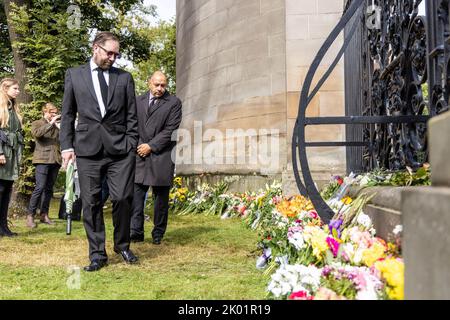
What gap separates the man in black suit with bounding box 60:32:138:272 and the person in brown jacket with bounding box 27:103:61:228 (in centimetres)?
341

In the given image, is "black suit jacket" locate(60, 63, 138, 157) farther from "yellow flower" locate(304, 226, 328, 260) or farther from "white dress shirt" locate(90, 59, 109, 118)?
"yellow flower" locate(304, 226, 328, 260)

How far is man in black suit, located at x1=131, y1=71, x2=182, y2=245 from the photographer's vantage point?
5.84 meters

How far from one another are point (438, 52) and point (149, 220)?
233 inches

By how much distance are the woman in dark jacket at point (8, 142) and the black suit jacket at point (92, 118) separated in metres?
2.00

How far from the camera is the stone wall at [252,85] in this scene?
757cm

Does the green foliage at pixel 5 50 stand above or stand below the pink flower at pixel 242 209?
above

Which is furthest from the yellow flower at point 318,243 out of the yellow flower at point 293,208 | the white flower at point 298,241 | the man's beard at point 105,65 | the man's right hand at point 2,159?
the man's right hand at point 2,159

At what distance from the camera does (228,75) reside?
9773 millimetres

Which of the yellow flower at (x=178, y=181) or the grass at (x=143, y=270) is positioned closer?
the grass at (x=143, y=270)

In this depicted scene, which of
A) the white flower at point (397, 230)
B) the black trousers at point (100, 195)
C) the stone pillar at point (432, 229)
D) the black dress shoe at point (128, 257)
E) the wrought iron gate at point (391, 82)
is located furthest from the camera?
the black dress shoe at point (128, 257)

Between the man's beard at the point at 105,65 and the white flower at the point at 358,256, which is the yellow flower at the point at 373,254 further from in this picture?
the man's beard at the point at 105,65

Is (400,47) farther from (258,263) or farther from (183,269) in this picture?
(183,269)
